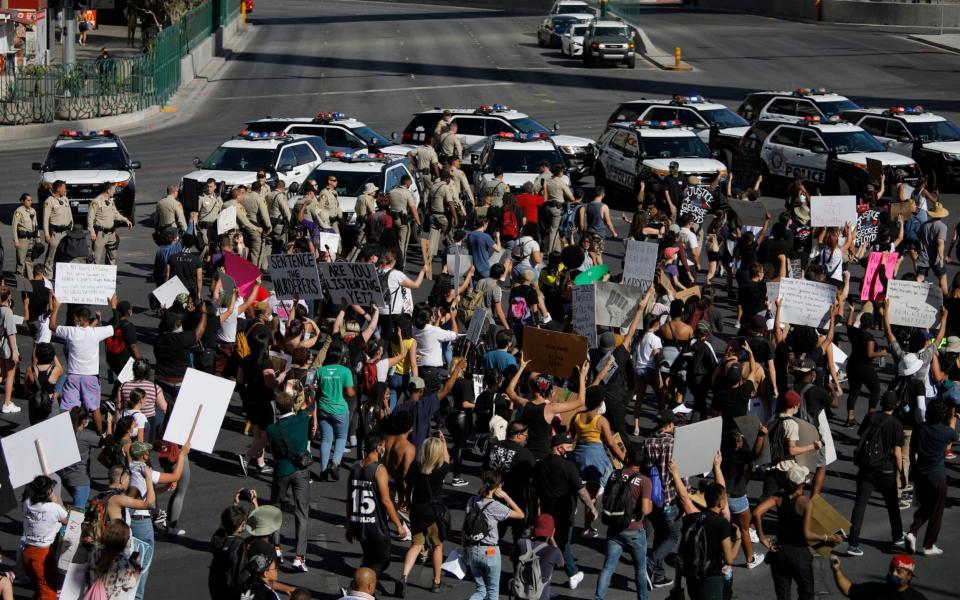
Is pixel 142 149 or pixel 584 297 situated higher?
pixel 584 297

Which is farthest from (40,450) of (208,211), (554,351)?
(208,211)

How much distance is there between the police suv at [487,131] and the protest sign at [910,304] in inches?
568

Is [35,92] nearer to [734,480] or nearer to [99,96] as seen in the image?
[99,96]

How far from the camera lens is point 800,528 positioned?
35.4ft

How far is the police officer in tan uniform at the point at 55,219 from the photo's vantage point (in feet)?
67.7

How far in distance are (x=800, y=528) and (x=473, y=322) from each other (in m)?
5.46

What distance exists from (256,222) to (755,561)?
11.4m

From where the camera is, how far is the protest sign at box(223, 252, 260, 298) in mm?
16484

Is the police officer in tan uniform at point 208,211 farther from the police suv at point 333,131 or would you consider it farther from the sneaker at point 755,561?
the sneaker at point 755,561

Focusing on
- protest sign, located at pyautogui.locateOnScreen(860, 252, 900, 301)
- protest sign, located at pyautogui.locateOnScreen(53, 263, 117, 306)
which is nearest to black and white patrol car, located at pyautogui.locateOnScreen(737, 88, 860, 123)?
protest sign, located at pyautogui.locateOnScreen(860, 252, 900, 301)

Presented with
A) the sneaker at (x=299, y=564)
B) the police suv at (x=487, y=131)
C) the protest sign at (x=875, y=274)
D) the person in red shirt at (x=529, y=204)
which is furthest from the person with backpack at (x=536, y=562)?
the police suv at (x=487, y=131)

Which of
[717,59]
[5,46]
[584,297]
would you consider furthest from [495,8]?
[584,297]

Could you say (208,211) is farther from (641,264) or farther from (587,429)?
(587,429)

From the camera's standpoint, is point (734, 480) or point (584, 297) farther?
point (584, 297)
